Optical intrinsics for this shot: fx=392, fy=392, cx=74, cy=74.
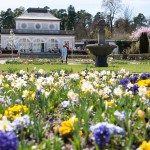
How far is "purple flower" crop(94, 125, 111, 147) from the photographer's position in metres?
3.20

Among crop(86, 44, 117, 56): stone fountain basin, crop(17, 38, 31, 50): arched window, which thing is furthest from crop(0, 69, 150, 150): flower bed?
crop(17, 38, 31, 50): arched window

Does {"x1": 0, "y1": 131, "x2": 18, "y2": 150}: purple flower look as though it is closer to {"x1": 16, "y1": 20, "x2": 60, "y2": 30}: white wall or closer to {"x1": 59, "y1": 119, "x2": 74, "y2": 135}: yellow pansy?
{"x1": 59, "y1": 119, "x2": 74, "y2": 135}: yellow pansy

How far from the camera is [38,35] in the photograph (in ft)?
221

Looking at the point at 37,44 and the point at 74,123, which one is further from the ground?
the point at 37,44

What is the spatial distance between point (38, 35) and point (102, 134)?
64.8 metres

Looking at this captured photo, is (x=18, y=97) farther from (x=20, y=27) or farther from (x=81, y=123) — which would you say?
(x=20, y=27)

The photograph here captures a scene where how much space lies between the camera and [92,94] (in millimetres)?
5484

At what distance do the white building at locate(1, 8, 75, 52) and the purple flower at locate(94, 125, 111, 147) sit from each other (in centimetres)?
6094

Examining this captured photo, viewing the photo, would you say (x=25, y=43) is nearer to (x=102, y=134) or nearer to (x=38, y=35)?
(x=38, y=35)

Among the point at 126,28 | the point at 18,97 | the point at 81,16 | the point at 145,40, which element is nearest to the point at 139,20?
the point at 81,16

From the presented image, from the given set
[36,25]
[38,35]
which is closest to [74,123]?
[38,35]

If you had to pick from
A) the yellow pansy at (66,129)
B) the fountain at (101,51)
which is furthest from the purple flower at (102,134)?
the fountain at (101,51)

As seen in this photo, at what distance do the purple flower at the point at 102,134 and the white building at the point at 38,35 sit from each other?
2399 inches

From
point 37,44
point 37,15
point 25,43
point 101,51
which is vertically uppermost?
point 37,15
